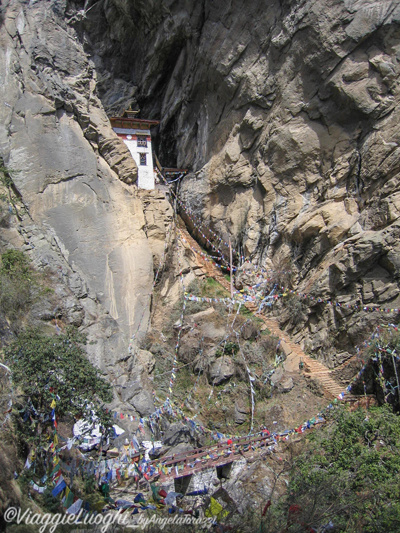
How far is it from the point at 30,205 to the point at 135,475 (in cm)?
1243

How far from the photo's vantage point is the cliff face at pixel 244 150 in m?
18.2

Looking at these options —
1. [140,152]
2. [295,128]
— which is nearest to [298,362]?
[295,128]

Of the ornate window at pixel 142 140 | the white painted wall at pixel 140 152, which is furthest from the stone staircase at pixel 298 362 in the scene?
the ornate window at pixel 142 140

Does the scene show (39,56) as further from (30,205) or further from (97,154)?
(30,205)

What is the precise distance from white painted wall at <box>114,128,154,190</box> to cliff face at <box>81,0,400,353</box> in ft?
7.68

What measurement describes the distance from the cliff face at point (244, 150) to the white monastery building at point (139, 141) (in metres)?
2.29

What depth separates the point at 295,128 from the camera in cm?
2108

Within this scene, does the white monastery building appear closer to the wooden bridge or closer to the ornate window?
the ornate window

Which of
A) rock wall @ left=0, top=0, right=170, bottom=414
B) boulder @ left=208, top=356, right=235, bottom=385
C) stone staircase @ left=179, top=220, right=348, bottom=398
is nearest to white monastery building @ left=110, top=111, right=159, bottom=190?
rock wall @ left=0, top=0, right=170, bottom=414

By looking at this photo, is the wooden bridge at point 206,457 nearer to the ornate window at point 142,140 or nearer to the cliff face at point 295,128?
the cliff face at point 295,128

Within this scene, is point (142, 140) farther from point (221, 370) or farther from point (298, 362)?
point (298, 362)

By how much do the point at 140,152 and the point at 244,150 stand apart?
6293 mm

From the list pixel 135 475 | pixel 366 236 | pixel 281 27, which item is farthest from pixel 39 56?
pixel 135 475

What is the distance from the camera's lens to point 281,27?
834 inches
